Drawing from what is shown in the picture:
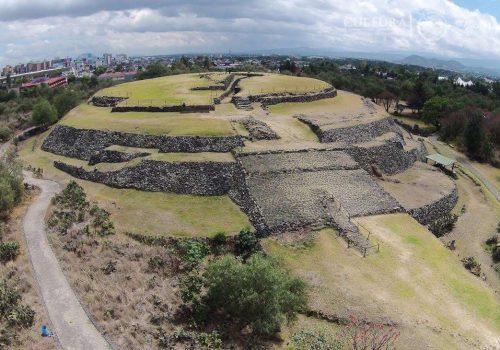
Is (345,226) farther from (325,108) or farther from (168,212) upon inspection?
(325,108)

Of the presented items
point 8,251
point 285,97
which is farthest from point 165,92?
point 8,251

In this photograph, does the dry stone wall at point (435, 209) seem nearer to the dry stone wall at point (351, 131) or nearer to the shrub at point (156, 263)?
the dry stone wall at point (351, 131)

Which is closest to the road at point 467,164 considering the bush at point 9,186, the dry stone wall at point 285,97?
the dry stone wall at point 285,97

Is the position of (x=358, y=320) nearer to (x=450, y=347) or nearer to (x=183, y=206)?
(x=450, y=347)

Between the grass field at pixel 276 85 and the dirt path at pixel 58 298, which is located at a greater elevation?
the grass field at pixel 276 85

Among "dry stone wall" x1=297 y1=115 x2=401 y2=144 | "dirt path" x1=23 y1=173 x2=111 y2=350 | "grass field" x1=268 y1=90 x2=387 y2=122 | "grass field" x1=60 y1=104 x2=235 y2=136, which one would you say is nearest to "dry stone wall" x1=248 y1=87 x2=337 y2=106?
"grass field" x1=268 y1=90 x2=387 y2=122

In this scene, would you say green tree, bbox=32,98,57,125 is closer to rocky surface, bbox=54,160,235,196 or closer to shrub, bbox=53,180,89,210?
rocky surface, bbox=54,160,235,196
